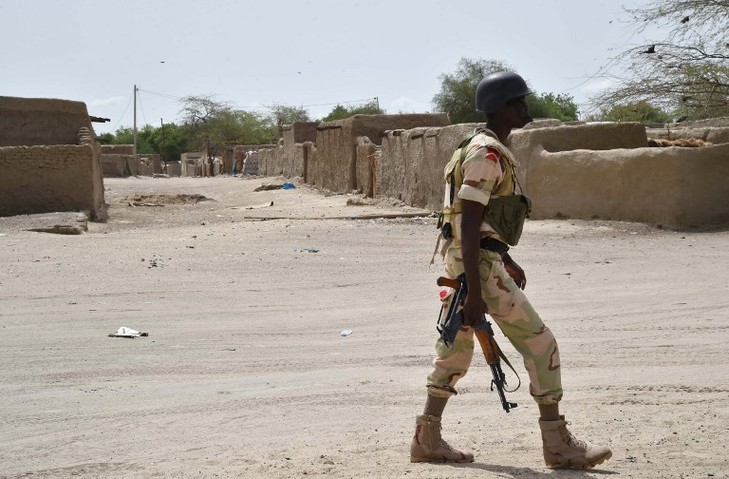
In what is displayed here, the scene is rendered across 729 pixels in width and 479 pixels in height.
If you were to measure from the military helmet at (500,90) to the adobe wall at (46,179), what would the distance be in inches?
598

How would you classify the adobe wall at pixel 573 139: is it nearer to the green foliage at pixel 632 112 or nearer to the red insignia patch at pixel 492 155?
the green foliage at pixel 632 112

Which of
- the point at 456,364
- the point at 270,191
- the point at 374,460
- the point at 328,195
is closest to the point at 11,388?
the point at 374,460

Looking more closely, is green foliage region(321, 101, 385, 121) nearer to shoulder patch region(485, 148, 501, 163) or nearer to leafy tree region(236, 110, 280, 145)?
leafy tree region(236, 110, 280, 145)

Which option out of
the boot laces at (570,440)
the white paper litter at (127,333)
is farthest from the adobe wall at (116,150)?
the boot laces at (570,440)

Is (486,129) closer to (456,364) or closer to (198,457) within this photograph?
(456,364)

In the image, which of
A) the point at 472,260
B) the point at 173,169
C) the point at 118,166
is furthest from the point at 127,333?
the point at 173,169

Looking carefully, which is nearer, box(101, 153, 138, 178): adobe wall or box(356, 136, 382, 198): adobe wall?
box(356, 136, 382, 198): adobe wall

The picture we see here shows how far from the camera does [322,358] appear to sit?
690cm

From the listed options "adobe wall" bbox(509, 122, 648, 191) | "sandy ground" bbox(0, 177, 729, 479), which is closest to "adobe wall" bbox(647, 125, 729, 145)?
"adobe wall" bbox(509, 122, 648, 191)

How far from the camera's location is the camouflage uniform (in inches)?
160

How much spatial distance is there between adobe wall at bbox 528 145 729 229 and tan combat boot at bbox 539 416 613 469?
9566mm

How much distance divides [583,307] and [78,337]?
3767 millimetres

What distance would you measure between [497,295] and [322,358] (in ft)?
9.70

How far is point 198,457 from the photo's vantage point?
4.62 m
